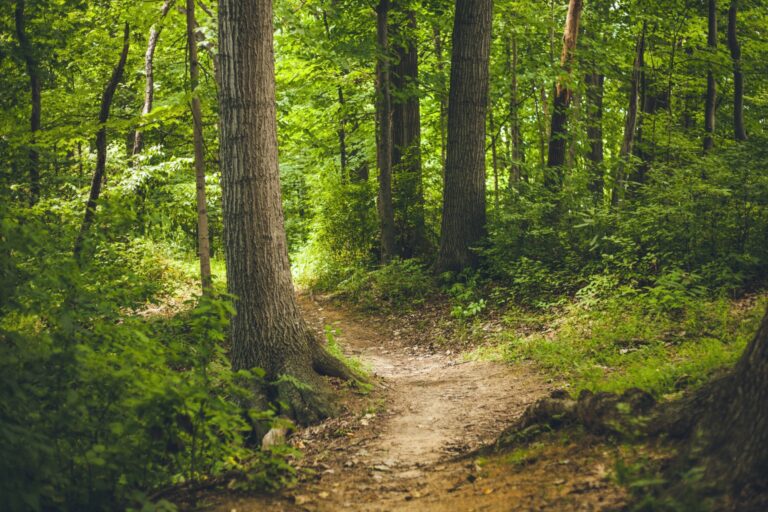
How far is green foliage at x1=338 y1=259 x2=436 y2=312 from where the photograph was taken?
12.3 metres

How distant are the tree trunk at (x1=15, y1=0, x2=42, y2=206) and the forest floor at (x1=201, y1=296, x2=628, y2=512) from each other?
7125mm

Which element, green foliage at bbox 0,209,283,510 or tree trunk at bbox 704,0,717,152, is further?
tree trunk at bbox 704,0,717,152

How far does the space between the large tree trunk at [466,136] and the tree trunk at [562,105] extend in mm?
1752

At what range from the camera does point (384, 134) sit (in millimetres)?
13492

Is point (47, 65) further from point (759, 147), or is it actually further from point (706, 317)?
point (759, 147)

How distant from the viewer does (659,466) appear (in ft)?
11.1

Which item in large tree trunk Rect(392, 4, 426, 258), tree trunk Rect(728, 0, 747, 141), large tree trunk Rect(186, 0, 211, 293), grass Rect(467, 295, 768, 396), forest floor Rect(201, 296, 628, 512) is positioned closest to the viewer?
forest floor Rect(201, 296, 628, 512)

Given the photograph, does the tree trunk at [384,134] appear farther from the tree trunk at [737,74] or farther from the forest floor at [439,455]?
the tree trunk at [737,74]

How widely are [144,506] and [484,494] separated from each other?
85.9 inches

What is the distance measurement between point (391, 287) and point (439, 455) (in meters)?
7.75

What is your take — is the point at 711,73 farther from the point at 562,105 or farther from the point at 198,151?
the point at 198,151

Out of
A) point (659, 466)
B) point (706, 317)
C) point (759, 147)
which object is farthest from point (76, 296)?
point (759, 147)

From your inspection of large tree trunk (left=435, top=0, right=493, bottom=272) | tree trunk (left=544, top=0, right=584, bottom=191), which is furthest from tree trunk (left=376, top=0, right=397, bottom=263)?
tree trunk (left=544, top=0, right=584, bottom=191)

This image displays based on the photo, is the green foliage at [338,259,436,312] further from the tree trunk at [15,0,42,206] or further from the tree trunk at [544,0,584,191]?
the tree trunk at [15,0,42,206]
